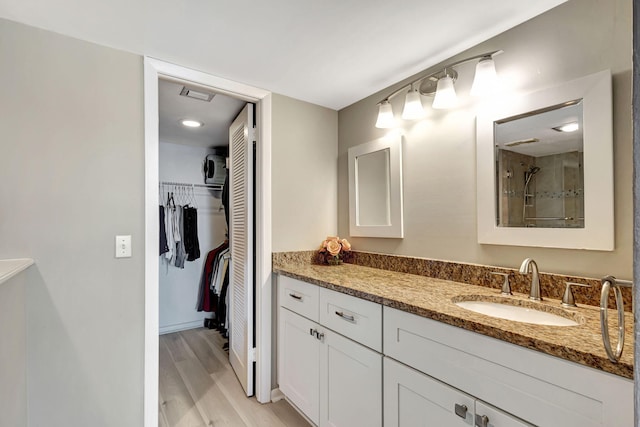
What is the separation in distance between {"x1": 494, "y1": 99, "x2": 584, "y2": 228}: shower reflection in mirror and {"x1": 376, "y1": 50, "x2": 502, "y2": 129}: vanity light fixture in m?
0.22

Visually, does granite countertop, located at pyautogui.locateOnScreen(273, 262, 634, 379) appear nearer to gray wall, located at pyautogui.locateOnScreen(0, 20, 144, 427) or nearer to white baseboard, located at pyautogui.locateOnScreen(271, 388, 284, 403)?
white baseboard, located at pyautogui.locateOnScreen(271, 388, 284, 403)

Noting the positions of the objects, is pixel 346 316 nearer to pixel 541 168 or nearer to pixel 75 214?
pixel 541 168

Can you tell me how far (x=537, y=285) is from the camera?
4.22 ft

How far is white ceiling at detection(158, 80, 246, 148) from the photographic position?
2.27m

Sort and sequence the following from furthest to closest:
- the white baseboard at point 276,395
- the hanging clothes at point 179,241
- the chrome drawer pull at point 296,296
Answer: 1. the hanging clothes at point 179,241
2. the white baseboard at point 276,395
3. the chrome drawer pull at point 296,296

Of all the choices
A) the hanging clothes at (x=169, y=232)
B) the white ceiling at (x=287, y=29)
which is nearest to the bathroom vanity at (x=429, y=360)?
the white ceiling at (x=287, y=29)

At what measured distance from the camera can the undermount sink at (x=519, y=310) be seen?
117cm

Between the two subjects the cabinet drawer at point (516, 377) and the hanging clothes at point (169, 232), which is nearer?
the cabinet drawer at point (516, 377)

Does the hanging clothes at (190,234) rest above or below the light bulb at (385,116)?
below

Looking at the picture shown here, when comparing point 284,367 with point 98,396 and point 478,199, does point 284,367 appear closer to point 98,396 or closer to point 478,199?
point 98,396

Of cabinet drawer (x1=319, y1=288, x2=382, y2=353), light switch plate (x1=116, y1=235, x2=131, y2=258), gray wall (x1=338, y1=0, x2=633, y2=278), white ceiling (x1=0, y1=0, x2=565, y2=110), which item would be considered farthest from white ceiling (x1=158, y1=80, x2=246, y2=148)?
cabinet drawer (x1=319, y1=288, x2=382, y2=353)

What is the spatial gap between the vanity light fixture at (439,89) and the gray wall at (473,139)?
6cm

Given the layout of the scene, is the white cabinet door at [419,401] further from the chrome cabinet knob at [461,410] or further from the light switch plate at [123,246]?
the light switch plate at [123,246]

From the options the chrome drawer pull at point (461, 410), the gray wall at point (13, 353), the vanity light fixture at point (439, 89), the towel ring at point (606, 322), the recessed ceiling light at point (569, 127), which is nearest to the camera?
the towel ring at point (606, 322)
